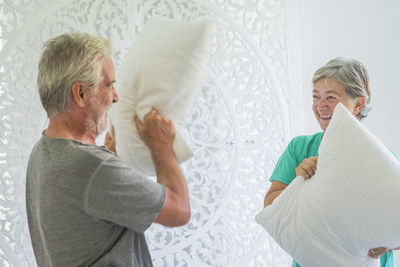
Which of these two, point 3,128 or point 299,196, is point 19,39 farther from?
point 299,196

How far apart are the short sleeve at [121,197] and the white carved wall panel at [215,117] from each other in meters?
1.33

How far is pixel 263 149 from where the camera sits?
96.0 inches

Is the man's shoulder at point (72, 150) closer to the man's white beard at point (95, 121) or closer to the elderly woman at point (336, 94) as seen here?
the man's white beard at point (95, 121)

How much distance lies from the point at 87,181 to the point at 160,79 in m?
0.35

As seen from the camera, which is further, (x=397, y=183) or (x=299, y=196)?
(x=299, y=196)

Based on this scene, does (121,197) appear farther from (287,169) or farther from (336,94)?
(336,94)

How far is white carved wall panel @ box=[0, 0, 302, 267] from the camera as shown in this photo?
228cm

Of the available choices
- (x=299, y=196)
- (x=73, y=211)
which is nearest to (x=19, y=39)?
(x=73, y=211)

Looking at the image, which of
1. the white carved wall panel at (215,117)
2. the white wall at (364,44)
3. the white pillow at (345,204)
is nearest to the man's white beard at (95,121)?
the white pillow at (345,204)

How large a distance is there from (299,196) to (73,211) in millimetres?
668

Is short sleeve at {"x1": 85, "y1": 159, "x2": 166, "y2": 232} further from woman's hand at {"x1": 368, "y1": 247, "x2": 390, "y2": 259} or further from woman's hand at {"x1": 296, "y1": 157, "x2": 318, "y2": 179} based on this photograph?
woman's hand at {"x1": 368, "y1": 247, "x2": 390, "y2": 259}

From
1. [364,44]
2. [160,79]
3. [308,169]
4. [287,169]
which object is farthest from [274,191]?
[364,44]

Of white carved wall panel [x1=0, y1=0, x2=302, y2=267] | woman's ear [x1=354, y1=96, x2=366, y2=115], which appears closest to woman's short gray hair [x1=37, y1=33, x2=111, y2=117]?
woman's ear [x1=354, y1=96, x2=366, y2=115]

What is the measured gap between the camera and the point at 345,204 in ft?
3.72
